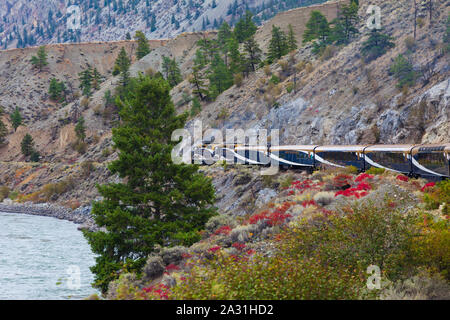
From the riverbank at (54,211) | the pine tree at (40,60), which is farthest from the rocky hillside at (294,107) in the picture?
the pine tree at (40,60)

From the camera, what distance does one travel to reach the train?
2229cm

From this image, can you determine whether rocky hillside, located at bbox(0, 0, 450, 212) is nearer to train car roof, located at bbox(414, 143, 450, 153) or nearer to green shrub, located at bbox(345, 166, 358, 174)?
green shrub, located at bbox(345, 166, 358, 174)

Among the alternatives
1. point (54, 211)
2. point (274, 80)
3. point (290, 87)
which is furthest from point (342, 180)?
point (54, 211)

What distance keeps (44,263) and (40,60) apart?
10851 centimetres

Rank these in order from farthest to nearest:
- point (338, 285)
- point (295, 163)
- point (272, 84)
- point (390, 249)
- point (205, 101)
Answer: point (205, 101) < point (272, 84) < point (295, 163) < point (390, 249) < point (338, 285)

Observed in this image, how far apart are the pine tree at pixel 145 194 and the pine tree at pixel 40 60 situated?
365 feet

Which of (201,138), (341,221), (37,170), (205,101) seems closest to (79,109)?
(37,170)

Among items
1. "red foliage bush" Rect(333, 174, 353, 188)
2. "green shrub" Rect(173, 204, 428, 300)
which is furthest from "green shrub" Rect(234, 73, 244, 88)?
"green shrub" Rect(173, 204, 428, 300)

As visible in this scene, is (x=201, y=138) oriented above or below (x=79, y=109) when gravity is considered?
below

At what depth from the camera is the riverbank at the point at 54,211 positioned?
50.8 metres

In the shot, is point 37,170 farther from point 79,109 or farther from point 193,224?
point 193,224

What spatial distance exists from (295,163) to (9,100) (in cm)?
9836

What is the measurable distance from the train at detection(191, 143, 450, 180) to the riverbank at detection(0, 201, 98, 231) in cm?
1854

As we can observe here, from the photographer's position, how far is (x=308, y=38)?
78.6 m
